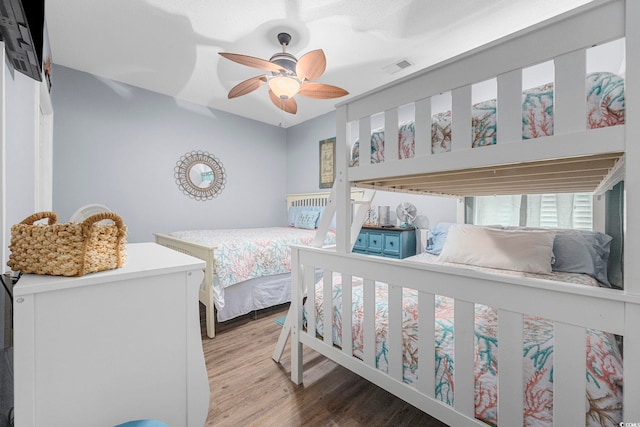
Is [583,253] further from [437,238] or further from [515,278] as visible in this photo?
[515,278]

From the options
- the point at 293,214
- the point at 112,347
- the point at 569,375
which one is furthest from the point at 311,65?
the point at 293,214

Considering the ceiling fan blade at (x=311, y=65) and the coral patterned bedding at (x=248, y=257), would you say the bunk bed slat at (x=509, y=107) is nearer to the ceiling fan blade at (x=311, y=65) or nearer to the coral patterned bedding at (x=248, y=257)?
the ceiling fan blade at (x=311, y=65)

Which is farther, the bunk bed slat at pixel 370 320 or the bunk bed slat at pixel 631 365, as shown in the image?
the bunk bed slat at pixel 370 320

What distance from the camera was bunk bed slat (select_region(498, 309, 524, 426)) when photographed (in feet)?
2.83

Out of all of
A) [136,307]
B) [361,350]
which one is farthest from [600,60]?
[136,307]

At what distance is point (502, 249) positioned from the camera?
1942mm

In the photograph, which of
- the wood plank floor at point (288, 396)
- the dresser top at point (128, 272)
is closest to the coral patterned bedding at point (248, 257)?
the wood plank floor at point (288, 396)

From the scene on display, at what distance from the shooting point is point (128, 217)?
3463mm

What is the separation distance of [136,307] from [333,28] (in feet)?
7.98

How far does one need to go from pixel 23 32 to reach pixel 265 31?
182cm

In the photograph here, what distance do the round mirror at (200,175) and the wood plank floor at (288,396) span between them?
2.53 metres

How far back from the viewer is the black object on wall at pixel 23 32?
79 centimetres

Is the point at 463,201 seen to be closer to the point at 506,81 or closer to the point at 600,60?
the point at 600,60

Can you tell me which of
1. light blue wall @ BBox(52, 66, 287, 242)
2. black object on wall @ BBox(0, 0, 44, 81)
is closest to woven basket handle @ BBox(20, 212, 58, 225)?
black object on wall @ BBox(0, 0, 44, 81)
